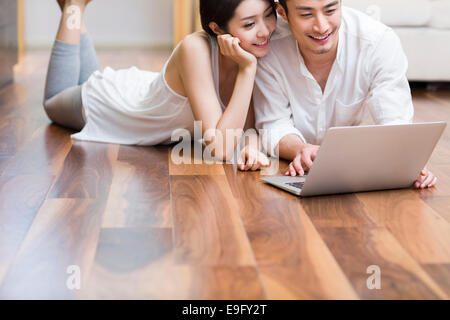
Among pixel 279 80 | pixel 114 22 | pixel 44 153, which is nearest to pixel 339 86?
pixel 279 80

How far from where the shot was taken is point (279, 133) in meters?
1.79

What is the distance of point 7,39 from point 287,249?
7.76 ft

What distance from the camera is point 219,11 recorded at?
169cm

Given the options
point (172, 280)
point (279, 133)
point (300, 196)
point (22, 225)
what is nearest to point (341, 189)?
point (300, 196)

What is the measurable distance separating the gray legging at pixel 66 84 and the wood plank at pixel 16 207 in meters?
0.62

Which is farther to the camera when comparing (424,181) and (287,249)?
(424,181)

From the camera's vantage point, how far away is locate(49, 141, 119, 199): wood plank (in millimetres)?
1493

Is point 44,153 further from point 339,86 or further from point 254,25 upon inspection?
point 339,86

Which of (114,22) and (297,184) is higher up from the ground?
(297,184)

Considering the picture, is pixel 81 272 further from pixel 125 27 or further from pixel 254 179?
pixel 125 27

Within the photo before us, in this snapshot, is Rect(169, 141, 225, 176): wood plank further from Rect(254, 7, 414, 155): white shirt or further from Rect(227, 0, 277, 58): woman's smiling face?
Rect(227, 0, 277, 58): woman's smiling face

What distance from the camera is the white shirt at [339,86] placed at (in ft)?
5.52

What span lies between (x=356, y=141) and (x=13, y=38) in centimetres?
233

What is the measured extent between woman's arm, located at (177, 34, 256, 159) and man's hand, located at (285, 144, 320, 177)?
196 mm
